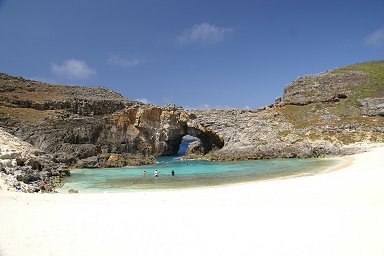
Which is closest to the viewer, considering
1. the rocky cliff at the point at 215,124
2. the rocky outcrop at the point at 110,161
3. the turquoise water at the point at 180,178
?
the turquoise water at the point at 180,178

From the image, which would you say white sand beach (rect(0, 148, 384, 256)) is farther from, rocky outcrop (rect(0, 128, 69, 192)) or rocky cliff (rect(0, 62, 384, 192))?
rocky cliff (rect(0, 62, 384, 192))

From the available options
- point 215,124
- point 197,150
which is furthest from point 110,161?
point 197,150

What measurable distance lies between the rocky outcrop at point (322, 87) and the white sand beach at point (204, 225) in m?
47.9

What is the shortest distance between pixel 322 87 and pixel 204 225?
60057 mm

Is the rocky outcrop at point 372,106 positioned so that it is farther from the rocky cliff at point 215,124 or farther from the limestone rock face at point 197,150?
the limestone rock face at point 197,150

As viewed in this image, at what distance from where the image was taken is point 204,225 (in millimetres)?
10812

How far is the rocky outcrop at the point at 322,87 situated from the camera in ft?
199

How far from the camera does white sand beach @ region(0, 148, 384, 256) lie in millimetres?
8688

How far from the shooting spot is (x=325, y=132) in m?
51.7

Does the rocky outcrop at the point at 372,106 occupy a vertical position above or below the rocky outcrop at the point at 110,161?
above

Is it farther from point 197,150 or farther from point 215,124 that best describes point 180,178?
point 197,150

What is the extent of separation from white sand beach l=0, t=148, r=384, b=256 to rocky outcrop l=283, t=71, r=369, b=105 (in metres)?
47.9

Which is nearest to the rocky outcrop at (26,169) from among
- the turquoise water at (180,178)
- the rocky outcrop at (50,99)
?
the turquoise water at (180,178)

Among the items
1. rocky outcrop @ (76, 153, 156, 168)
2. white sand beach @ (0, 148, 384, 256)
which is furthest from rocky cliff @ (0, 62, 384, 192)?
white sand beach @ (0, 148, 384, 256)
